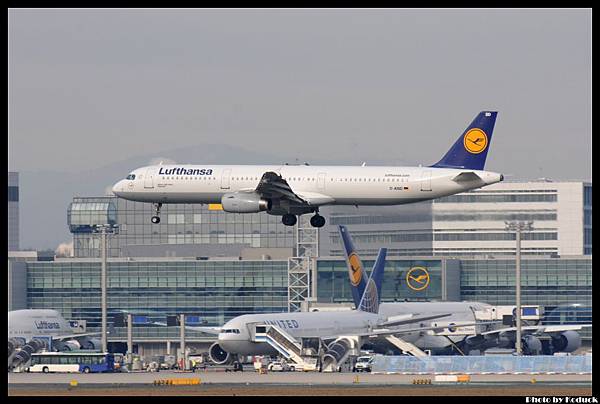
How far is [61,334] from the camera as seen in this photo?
163 m

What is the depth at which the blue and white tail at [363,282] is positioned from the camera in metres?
141

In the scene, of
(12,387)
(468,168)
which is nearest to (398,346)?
(468,168)

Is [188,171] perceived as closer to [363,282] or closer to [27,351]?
[27,351]

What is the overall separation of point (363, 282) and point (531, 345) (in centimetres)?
1746

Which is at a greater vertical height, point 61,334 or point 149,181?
point 149,181

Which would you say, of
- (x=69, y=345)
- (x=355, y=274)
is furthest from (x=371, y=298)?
(x=69, y=345)

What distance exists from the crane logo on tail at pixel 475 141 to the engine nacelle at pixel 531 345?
45.8 m

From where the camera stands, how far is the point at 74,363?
12206 centimetres

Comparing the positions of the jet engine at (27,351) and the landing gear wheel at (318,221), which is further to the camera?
the jet engine at (27,351)

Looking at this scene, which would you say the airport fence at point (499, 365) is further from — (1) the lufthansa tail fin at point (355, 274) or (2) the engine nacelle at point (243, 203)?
(1) the lufthansa tail fin at point (355, 274)

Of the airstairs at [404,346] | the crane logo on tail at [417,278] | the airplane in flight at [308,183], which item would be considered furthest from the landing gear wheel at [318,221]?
the crane logo on tail at [417,278]
